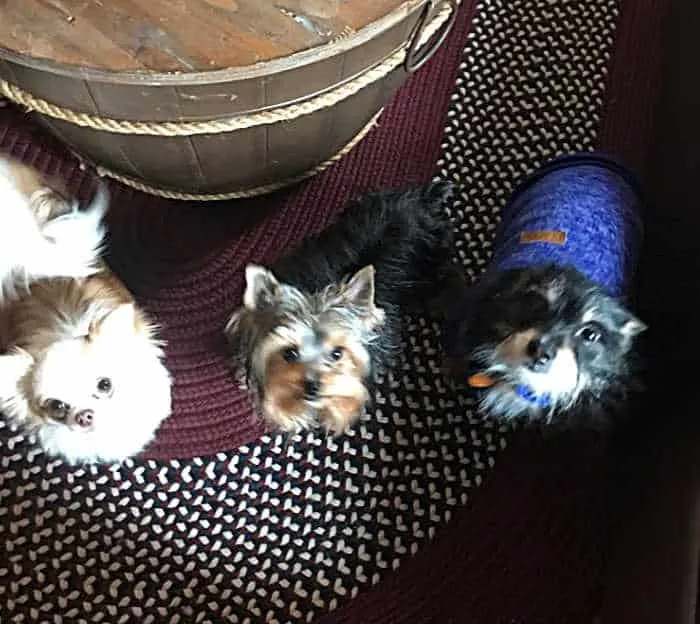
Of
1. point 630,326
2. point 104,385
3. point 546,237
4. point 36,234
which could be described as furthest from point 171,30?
Answer: point 630,326

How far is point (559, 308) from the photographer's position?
1197mm

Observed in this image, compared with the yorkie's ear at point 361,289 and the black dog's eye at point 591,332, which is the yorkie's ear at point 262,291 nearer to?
the yorkie's ear at point 361,289

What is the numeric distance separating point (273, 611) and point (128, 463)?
12.5 inches

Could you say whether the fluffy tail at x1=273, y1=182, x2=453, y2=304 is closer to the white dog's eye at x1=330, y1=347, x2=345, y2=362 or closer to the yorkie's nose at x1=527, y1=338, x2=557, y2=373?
the white dog's eye at x1=330, y1=347, x2=345, y2=362

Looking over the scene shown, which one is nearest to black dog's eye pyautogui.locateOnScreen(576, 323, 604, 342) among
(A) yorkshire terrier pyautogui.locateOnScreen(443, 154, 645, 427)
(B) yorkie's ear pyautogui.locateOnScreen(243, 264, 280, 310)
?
(A) yorkshire terrier pyautogui.locateOnScreen(443, 154, 645, 427)

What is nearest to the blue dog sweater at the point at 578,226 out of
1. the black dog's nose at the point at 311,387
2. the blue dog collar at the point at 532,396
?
the blue dog collar at the point at 532,396

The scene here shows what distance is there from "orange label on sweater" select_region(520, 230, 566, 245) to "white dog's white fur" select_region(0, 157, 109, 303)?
2.07ft

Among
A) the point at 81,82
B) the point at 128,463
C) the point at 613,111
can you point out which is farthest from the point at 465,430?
the point at 81,82

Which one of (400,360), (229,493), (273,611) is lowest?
(273,611)

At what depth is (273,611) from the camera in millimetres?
1343

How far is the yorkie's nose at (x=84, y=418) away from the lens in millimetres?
1234

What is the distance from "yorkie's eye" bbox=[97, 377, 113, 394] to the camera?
4.07 ft

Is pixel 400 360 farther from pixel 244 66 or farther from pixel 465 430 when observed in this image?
pixel 244 66

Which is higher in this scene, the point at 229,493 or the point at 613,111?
the point at 613,111
